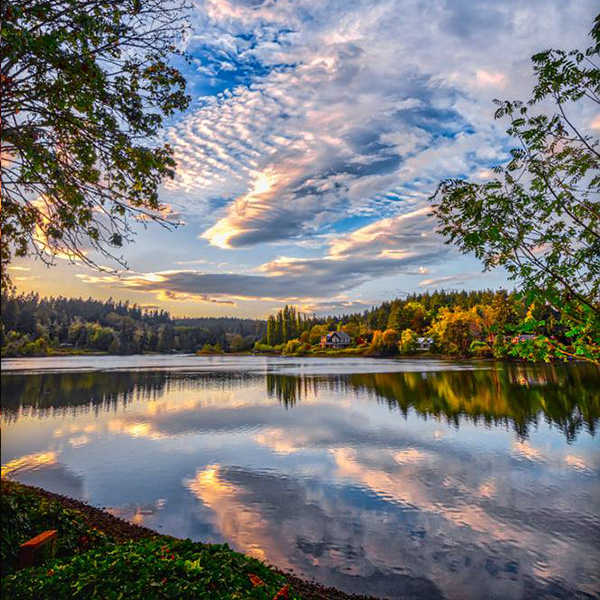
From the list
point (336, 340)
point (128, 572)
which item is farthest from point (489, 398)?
point (336, 340)

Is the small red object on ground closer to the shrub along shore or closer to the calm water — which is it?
the shrub along shore

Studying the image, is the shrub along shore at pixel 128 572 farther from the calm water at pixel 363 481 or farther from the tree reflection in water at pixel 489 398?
the tree reflection in water at pixel 489 398

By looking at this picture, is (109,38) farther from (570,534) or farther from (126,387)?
(126,387)

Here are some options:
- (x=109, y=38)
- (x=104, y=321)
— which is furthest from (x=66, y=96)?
(x=104, y=321)

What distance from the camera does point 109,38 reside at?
7.72 meters

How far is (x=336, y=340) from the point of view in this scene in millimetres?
140250

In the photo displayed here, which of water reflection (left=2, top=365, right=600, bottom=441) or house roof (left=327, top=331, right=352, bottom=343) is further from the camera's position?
house roof (left=327, top=331, right=352, bottom=343)

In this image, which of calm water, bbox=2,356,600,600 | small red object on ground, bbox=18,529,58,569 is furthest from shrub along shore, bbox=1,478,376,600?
calm water, bbox=2,356,600,600

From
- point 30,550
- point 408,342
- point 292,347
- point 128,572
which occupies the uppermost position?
point 408,342

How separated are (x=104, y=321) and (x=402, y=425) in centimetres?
18889

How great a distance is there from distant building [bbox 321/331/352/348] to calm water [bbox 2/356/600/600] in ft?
368

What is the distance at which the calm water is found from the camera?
7.48 meters

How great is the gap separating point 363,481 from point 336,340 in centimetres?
12900

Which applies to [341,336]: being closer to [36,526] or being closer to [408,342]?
[408,342]
